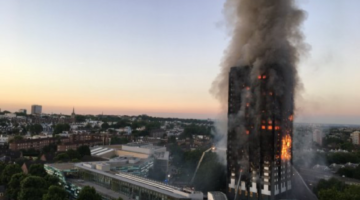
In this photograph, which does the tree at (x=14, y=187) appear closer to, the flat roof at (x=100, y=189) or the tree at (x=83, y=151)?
the flat roof at (x=100, y=189)

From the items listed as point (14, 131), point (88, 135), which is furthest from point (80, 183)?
point (14, 131)

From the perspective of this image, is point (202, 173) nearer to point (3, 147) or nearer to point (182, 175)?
point (182, 175)

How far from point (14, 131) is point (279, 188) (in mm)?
114249

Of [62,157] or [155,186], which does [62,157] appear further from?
[155,186]

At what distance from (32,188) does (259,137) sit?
25249 millimetres

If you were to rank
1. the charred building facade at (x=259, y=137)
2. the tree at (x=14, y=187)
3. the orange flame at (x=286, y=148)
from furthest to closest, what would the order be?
the tree at (x=14, y=187) < the orange flame at (x=286, y=148) < the charred building facade at (x=259, y=137)

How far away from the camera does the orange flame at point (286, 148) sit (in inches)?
1410

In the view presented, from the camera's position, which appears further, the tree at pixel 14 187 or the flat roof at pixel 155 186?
the tree at pixel 14 187

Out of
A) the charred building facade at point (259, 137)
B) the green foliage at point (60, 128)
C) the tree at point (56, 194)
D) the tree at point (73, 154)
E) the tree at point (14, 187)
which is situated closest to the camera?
the tree at point (56, 194)

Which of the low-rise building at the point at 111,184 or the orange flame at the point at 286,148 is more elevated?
the orange flame at the point at 286,148

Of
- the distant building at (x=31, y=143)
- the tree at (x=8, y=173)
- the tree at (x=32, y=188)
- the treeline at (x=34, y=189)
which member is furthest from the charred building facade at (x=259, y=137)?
the distant building at (x=31, y=143)

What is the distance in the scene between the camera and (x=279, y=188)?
34781 mm

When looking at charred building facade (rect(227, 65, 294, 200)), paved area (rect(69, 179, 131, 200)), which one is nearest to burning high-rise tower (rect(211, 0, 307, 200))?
charred building facade (rect(227, 65, 294, 200))

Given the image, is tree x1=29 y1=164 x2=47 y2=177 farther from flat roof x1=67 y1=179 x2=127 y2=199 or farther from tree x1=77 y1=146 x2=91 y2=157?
tree x1=77 y1=146 x2=91 y2=157
